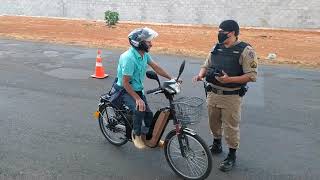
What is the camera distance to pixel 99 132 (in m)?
6.91

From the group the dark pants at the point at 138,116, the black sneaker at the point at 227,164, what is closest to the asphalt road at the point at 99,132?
the black sneaker at the point at 227,164

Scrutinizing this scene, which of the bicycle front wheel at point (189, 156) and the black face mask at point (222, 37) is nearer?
the bicycle front wheel at point (189, 156)

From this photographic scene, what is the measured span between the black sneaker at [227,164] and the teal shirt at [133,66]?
1.41m

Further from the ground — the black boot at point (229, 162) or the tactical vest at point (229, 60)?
the tactical vest at point (229, 60)

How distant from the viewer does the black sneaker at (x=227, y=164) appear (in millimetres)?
5465

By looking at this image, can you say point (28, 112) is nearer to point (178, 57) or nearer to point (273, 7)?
point (178, 57)

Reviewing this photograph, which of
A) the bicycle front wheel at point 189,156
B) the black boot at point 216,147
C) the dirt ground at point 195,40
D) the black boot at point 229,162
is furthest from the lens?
the dirt ground at point 195,40

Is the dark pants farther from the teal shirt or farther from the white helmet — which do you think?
the white helmet

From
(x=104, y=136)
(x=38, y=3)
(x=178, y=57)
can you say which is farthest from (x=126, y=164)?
(x=38, y=3)

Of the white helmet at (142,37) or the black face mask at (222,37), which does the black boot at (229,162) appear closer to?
the black face mask at (222,37)

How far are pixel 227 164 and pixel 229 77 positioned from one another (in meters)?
1.13

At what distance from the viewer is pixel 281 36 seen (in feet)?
76.6

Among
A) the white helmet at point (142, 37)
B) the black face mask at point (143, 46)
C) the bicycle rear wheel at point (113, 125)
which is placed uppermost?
the white helmet at point (142, 37)

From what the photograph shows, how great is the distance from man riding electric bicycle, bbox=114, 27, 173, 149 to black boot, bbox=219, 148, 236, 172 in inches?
40.4
